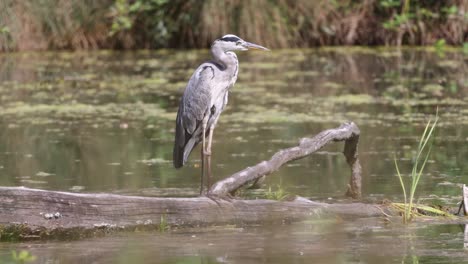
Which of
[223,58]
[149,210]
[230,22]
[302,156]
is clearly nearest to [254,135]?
[223,58]

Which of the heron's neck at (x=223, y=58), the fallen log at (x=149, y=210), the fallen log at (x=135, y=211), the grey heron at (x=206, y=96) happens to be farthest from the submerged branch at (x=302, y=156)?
Answer: the heron's neck at (x=223, y=58)

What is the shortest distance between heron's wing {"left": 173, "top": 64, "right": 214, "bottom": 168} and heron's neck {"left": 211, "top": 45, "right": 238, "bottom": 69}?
2.8 inches

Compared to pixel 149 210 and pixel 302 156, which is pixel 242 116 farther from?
pixel 149 210

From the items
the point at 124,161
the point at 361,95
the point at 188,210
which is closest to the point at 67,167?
the point at 124,161

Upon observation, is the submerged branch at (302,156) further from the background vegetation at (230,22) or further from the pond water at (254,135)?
the background vegetation at (230,22)

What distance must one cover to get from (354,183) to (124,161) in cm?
244

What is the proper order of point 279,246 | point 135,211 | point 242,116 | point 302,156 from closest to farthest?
point 279,246, point 135,211, point 302,156, point 242,116

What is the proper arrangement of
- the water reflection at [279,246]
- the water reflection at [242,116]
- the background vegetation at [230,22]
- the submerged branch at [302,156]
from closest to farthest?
the water reflection at [279,246] → the submerged branch at [302,156] → the water reflection at [242,116] → the background vegetation at [230,22]

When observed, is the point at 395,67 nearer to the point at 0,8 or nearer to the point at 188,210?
the point at 0,8

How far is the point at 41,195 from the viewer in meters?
5.89

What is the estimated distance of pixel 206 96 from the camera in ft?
23.6

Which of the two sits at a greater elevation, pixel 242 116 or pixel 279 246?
pixel 279 246

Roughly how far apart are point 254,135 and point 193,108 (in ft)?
10.00

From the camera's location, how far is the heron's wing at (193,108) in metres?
7.19
